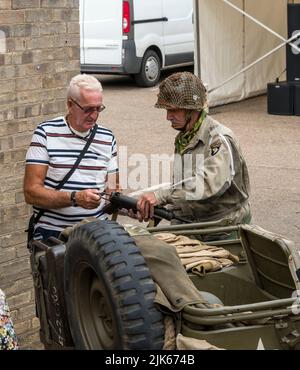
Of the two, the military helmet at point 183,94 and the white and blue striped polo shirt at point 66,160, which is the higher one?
the military helmet at point 183,94

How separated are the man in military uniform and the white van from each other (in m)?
11.8

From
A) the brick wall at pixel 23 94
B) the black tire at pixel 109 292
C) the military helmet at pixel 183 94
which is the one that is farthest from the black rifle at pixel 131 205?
the brick wall at pixel 23 94

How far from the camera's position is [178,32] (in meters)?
18.5

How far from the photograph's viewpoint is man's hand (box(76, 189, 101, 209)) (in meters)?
5.28

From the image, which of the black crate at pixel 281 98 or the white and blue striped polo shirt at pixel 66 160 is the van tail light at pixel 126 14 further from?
the white and blue striped polo shirt at pixel 66 160

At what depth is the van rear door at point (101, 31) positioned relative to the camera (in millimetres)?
17000

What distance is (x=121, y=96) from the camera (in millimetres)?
17234

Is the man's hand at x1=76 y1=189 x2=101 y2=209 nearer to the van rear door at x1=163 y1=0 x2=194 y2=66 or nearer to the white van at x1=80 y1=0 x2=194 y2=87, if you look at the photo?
the white van at x1=80 y1=0 x2=194 y2=87

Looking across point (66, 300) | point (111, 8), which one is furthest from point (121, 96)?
point (66, 300)

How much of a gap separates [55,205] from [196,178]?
2.59 feet

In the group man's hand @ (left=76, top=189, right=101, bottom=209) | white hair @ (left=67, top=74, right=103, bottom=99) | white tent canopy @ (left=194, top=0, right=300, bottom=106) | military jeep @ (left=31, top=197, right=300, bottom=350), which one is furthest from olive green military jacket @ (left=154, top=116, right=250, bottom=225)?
white tent canopy @ (left=194, top=0, right=300, bottom=106)

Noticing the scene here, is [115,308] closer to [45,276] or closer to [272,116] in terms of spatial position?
[45,276]

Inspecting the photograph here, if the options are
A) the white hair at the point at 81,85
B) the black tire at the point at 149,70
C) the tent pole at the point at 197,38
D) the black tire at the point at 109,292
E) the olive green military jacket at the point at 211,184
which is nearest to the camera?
the black tire at the point at 109,292

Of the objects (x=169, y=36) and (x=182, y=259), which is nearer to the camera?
(x=182, y=259)
